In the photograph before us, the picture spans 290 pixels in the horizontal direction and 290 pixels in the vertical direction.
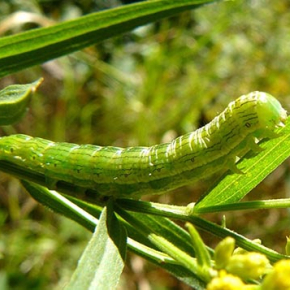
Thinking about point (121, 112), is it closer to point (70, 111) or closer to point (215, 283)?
point (70, 111)

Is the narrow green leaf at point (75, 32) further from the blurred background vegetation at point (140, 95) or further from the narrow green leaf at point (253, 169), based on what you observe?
the blurred background vegetation at point (140, 95)

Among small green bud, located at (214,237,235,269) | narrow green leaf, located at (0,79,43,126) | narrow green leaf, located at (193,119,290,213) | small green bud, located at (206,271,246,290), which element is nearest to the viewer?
small green bud, located at (206,271,246,290)

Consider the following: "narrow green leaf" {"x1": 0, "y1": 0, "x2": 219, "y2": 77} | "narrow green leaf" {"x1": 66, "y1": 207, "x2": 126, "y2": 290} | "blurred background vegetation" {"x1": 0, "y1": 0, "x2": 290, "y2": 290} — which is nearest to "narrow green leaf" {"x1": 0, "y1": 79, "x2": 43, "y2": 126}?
"narrow green leaf" {"x1": 0, "y1": 0, "x2": 219, "y2": 77}

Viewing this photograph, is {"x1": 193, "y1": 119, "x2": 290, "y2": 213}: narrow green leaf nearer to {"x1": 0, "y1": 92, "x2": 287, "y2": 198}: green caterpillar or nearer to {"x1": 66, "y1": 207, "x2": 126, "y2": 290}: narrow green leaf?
{"x1": 0, "y1": 92, "x2": 287, "y2": 198}: green caterpillar

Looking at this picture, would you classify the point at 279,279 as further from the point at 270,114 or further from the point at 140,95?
the point at 140,95

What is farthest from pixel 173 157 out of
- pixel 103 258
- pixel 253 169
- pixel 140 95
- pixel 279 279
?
pixel 140 95
